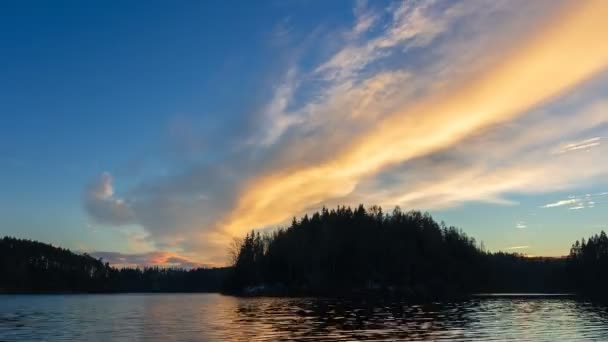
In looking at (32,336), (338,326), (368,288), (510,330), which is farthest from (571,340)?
(368,288)

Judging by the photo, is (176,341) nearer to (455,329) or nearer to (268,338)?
(268,338)

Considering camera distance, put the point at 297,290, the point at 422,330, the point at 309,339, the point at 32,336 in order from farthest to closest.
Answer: the point at 297,290 < the point at 422,330 < the point at 32,336 < the point at 309,339

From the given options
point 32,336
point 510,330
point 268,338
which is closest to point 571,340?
point 510,330

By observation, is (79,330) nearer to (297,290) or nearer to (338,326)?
(338,326)

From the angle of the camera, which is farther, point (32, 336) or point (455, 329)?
point (455, 329)

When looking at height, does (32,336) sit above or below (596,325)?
above

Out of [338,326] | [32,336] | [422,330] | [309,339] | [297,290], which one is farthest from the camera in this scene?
[297,290]

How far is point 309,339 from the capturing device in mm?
42250

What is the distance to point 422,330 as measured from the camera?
168ft

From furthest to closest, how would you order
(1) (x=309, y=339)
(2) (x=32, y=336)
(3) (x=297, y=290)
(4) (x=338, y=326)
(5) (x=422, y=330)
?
(3) (x=297, y=290) < (4) (x=338, y=326) < (5) (x=422, y=330) < (2) (x=32, y=336) < (1) (x=309, y=339)

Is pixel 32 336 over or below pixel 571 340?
over

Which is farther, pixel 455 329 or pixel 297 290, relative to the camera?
pixel 297 290

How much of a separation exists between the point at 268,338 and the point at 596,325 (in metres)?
39.0

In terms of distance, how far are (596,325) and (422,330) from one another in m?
22.5
